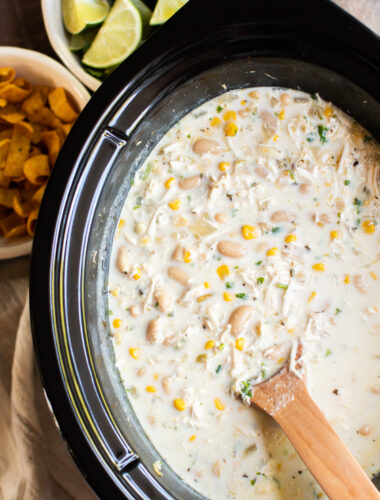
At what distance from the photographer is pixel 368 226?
4.85ft

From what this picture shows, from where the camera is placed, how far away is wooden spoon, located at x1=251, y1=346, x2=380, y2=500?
1.37 meters

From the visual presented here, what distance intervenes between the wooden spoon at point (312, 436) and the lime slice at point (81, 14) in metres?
1.08

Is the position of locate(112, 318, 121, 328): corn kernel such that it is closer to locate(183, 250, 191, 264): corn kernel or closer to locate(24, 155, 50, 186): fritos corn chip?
locate(183, 250, 191, 264): corn kernel

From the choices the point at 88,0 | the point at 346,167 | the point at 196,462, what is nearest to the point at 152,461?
the point at 196,462

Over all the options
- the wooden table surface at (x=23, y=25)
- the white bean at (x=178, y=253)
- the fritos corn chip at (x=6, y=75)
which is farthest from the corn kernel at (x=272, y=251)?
the wooden table surface at (x=23, y=25)

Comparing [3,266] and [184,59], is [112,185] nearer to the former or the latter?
[184,59]

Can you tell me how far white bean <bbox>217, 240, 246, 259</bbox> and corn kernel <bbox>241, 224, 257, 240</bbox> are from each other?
3 centimetres

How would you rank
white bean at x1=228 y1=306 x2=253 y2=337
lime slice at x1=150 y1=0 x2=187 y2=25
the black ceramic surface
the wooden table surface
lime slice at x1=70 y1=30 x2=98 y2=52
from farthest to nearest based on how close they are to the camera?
the wooden table surface → lime slice at x1=70 y1=30 x2=98 y2=52 → lime slice at x1=150 y1=0 x2=187 y2=25 → white bean at x1=228 y1=306 x2=253 y2=337 → the black ceramic surface

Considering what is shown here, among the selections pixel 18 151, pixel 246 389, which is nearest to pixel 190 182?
pixel 246 389

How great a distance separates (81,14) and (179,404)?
1.11m

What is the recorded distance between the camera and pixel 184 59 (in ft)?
4.55

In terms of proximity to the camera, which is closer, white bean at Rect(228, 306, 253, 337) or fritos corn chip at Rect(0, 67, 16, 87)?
white bean at Rect(228, 306, 253, 337)

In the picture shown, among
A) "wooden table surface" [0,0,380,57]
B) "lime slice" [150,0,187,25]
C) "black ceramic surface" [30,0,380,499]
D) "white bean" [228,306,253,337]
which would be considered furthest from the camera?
"wooden table surface" [0,0,380,57]

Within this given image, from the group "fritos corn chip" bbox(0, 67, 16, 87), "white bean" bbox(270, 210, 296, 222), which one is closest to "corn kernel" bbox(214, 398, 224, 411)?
"white bean" bbox(270, 210, 296, 222)
